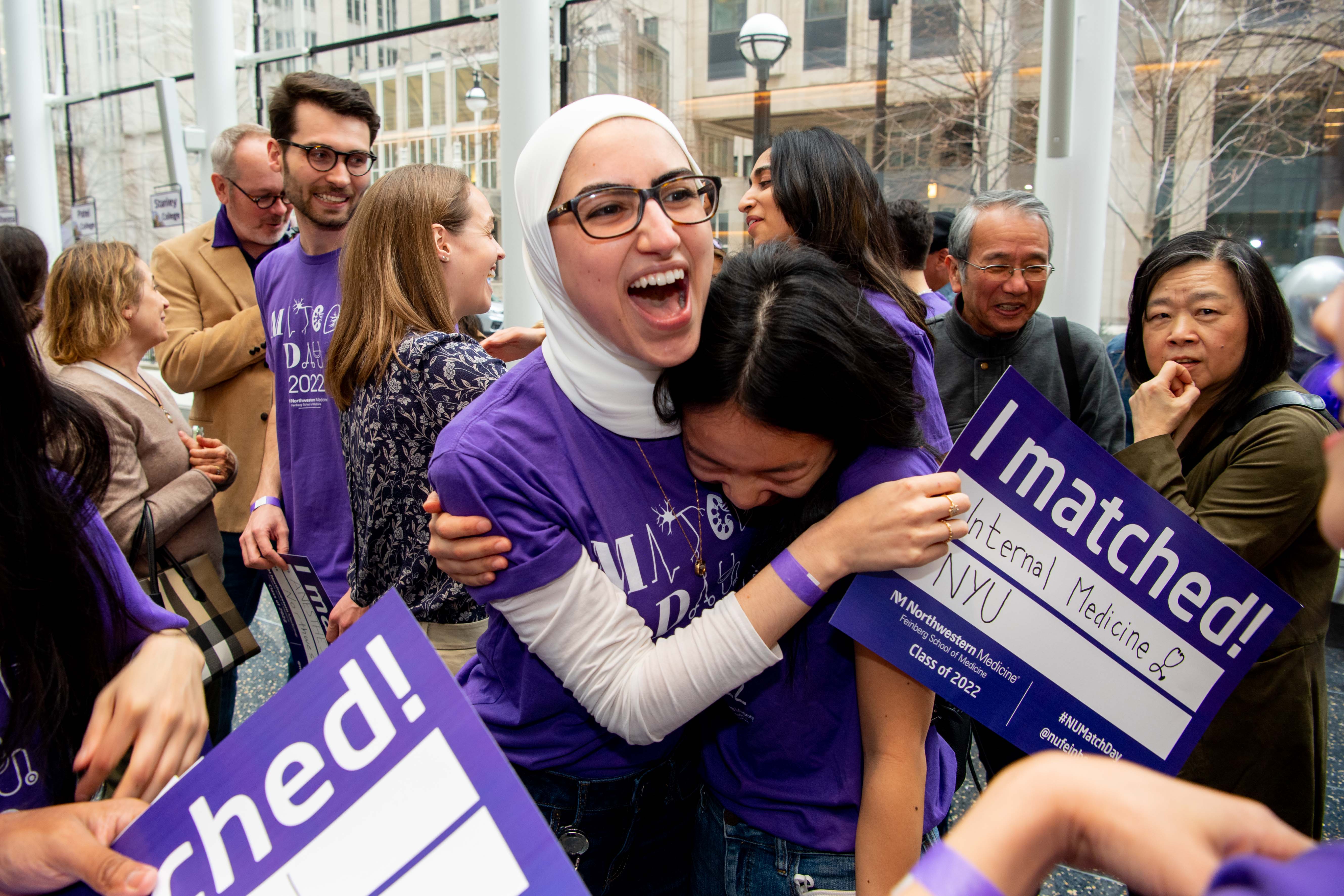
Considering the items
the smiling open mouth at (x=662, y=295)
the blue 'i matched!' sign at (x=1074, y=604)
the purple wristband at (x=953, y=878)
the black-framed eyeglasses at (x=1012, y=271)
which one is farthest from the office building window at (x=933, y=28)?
the purple wristband at (x=953, y=878)

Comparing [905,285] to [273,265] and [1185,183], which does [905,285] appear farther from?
[1185,183]

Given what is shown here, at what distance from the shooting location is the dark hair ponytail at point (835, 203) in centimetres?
188

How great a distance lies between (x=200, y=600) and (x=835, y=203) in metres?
1.56

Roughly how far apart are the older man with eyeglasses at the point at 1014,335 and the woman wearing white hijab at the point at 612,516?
1.42 metres

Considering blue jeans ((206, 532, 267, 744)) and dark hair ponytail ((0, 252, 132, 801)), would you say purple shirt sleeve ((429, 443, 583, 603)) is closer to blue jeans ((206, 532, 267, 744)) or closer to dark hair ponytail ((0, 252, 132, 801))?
dark hair ponytail ((0, 252, 132, 801))

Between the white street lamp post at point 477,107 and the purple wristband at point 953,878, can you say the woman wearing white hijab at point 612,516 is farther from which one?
the white street lamp post at point 477,107

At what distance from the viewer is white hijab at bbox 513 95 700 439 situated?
1045 millimetres

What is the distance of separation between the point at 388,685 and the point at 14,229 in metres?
2.64

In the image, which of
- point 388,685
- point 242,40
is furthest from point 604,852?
point 242,40

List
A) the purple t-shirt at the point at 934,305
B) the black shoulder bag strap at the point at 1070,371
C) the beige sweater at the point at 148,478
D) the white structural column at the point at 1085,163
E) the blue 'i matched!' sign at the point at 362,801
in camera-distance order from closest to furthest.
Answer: the blue 'i matched!' sign at the point at 362,801 → the beige sweater at the point at 148,478 → the black shoulder bag strap at the point at 1070,371 → the purple t-shirt at the point at 934,305 → the white structural column at the point at 1085,163

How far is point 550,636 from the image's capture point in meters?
1.01

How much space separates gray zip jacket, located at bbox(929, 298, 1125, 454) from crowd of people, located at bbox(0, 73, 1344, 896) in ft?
1.99

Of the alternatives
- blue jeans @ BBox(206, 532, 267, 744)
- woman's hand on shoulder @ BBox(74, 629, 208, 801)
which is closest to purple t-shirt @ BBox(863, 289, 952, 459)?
woman's hand on shoulder @ BBox(74, 629, 208, 801)

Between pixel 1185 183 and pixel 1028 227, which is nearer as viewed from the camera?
pixel 1028 227
